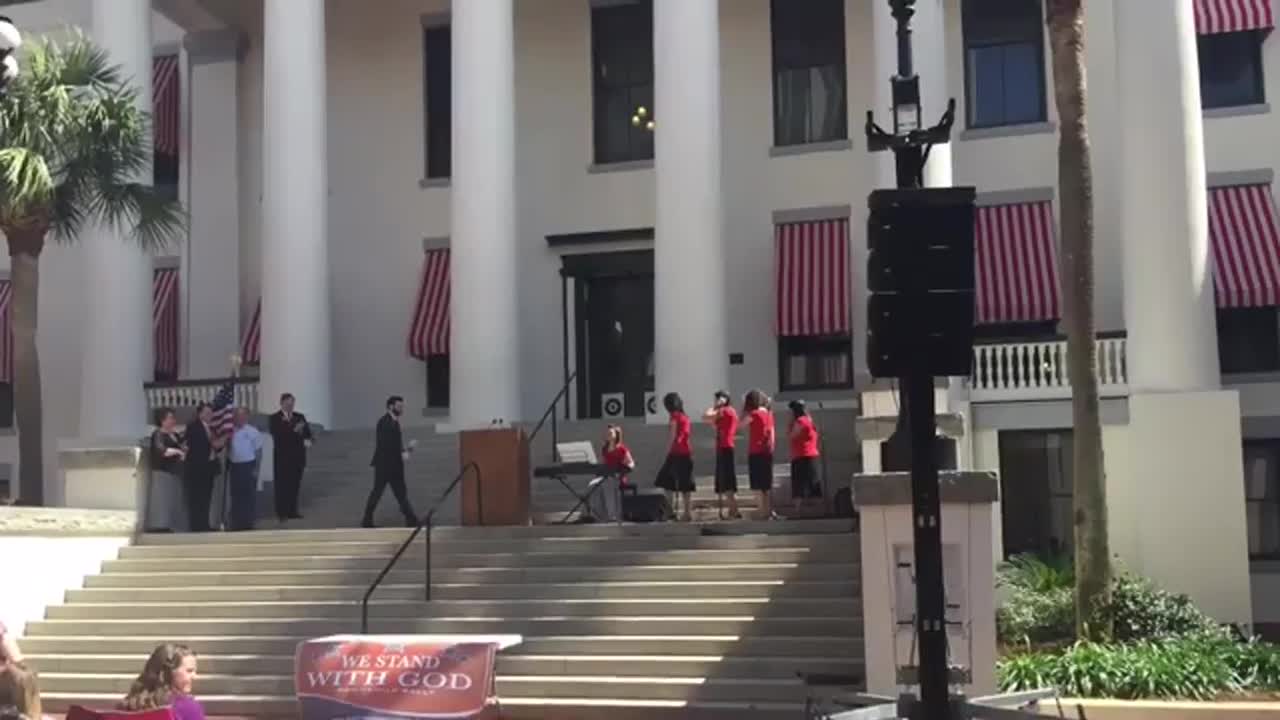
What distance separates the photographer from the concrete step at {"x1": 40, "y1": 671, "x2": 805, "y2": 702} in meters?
12.8

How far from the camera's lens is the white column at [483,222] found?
21.9 m

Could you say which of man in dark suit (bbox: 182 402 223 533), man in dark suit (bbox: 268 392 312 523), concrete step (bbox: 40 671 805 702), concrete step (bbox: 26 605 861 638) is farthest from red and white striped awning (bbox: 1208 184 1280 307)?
man in dark suit (bbox: 182 402 223 533)

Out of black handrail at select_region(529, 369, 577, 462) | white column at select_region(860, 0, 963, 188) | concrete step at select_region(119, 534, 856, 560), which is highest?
white column at select_region(860, 0, 963, 188)

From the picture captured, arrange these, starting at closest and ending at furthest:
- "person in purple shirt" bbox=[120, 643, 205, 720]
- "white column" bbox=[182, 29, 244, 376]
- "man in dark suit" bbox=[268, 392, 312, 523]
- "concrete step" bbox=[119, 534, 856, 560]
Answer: "person in purple shirt" bbox=[120, 643, 205, 720]
"concrete step" bbox=[119, 534, 856, 560]
"man in dark suit" bbox=[268, 392, 312, 523]
"white column" bbox=[182, 29, 244, 376]

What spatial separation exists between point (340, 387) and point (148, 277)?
4091mm

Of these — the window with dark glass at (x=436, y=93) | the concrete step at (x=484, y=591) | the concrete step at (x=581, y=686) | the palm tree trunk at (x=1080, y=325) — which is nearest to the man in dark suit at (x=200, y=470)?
the concrete step at (x=484, y=591)

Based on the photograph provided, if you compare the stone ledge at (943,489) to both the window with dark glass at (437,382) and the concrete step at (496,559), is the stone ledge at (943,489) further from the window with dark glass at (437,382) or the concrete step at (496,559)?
the window with dark glass at (437,382)

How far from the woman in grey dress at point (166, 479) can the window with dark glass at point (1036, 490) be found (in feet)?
36.9

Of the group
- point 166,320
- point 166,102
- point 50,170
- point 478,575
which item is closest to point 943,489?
point 478,575

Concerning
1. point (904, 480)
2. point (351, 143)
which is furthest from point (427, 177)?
point (904, 480)

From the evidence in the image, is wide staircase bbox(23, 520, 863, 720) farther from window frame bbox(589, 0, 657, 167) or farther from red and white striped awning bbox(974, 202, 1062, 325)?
window frame bbox(589, 0, 657, 167)

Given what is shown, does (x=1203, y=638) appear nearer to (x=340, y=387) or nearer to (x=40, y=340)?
(x=340, y=387)

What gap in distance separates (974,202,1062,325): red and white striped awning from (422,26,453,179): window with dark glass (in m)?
9.65

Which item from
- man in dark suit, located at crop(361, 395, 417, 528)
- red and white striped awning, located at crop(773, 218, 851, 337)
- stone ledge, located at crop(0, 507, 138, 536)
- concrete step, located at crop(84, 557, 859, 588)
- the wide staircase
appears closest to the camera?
the wide staircase
